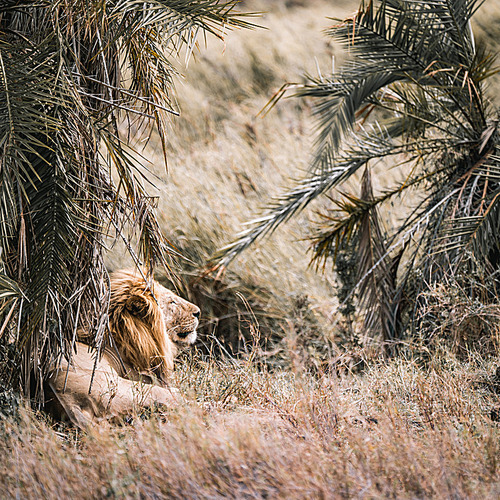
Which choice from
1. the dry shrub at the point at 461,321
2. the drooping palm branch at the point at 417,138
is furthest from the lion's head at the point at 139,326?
the drooping palm branch at the point at 417,138

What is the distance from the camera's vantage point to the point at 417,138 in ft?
17.1

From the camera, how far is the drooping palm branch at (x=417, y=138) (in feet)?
15.1

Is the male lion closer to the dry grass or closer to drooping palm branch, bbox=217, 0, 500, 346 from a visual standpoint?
the dry grass

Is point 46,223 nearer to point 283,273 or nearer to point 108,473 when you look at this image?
point 108,473

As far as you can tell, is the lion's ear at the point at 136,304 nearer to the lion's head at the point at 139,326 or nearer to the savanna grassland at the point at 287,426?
the lion's head at the point at 139,326

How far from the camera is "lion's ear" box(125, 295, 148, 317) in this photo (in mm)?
3262

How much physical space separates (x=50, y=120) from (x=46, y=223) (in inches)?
21.1

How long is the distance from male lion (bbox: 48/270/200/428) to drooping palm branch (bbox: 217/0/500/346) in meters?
1.58

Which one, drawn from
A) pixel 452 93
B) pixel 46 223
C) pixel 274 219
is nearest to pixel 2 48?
pixel 46 223

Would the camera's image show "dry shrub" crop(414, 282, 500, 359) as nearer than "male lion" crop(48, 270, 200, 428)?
No

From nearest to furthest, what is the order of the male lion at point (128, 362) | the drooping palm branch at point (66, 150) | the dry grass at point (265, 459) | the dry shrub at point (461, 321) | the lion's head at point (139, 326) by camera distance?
the dry grass at point (265, 459) → the drooping palm branch at point (66, 150) → the male lion at point (128, 362) → the lion's head at point (139, 326) → the dry shrub at point (461, 321)

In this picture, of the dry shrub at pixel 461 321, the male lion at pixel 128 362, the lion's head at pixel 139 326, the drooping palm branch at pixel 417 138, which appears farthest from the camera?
the drooping palm branch at pixel 417 138

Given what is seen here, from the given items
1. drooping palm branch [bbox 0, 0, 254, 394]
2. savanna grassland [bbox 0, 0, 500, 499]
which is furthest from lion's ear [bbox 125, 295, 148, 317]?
savanna grassland [bbox 0, 0, 500, 499]

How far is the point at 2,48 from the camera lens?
266cm
